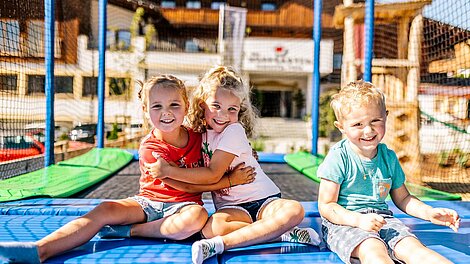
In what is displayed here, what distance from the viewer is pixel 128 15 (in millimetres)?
8125

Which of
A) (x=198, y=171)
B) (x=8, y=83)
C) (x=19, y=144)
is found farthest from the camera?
(x=19, y=144)

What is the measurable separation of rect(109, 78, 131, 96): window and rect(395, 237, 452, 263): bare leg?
529 centimetres

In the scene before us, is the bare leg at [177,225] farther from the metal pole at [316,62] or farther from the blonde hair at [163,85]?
the metal pole at [316,62]

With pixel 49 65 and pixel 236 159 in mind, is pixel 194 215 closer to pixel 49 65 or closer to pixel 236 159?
pixel 236 159

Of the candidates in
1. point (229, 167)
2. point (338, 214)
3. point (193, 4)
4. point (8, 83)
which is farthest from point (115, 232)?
point (193, 4)

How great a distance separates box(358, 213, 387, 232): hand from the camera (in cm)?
100

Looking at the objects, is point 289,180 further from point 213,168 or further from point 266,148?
point 266,148

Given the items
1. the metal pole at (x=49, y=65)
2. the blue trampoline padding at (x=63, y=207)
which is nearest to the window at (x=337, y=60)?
the metal pole at (x=49, y=65)

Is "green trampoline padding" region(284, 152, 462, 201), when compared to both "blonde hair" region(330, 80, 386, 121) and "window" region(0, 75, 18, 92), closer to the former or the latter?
"blonde hair" region(330, 80, 386, 121)

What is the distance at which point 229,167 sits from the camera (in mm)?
1325

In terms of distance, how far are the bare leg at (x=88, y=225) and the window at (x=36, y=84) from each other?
6.12ft

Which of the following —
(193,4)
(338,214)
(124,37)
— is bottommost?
(338,214)

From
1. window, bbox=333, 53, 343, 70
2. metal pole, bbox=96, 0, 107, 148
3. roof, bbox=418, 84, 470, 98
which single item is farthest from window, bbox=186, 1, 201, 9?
metal pole, bbox=96, 0, 107, 148

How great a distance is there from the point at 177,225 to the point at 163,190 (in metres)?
0.13
